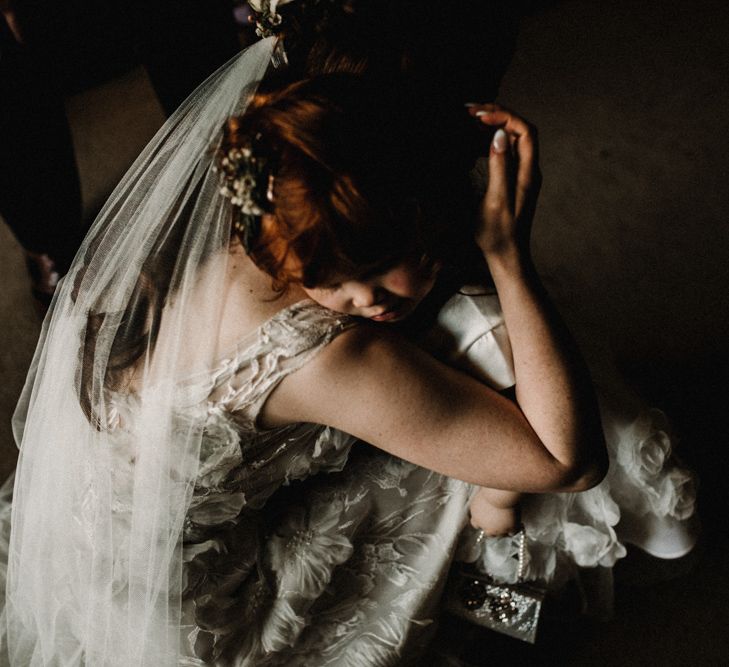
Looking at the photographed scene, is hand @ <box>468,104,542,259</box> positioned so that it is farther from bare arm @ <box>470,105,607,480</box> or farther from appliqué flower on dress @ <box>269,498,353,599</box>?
appliqué flower on dress @ <box>269,498,353,599</box>

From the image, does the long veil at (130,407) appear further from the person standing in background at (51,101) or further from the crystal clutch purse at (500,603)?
the person standing in background at (51,101)

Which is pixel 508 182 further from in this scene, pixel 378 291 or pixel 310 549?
pixel 310 549

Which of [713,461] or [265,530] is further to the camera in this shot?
[713,461]

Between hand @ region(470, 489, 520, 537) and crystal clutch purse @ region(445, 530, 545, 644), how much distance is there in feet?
0.26

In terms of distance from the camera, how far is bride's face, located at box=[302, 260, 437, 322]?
0.75 m

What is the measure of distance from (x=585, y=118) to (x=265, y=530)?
5.57ft

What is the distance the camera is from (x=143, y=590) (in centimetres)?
85

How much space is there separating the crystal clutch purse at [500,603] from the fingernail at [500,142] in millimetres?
650

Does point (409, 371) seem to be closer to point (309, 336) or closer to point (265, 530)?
point (309, 336)

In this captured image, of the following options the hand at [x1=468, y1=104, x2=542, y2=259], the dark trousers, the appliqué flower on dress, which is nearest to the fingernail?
the hand at [x1=468, y1=104, x2=542, y2=259]

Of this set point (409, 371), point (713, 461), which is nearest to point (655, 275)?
point (713, 461)

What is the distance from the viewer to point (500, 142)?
2.50ft

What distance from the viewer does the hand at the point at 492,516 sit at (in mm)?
988

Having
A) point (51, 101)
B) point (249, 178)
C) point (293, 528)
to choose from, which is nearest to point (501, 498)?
point (293, 528)
